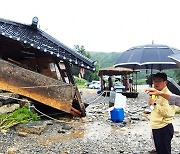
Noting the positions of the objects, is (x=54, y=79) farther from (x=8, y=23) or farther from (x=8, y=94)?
(x=8, y=23)

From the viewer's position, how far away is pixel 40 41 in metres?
10.4

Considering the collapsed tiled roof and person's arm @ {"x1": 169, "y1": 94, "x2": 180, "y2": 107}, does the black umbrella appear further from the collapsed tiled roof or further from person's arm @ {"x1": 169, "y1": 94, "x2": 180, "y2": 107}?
person's arm @ {"x1": 169, "y1": 94, "x2": 180, "y2": 107}

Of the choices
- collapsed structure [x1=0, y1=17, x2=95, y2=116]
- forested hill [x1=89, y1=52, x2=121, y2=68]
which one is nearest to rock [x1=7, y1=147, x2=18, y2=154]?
collapsed structure [x1=0, y1=17, x2=95, y2=116]

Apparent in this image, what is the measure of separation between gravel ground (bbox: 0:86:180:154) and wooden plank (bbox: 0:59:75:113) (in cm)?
75

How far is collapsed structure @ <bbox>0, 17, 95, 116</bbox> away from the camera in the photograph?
9.60m

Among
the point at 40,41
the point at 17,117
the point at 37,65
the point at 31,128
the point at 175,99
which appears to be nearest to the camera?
the point at 175,99

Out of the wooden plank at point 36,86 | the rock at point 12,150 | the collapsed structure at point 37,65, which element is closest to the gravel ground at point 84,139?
the rock at point 12,150

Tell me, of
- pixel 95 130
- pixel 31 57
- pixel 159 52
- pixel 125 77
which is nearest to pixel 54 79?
pixel 31 57

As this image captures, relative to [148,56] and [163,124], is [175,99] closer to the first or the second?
[163,124]

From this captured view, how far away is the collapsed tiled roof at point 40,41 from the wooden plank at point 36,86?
0.86 meters

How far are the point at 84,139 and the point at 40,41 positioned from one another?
4.00 m

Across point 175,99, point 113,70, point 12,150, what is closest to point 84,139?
point 12,150

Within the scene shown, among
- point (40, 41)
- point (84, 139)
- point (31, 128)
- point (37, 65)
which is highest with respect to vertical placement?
point (40, 41)

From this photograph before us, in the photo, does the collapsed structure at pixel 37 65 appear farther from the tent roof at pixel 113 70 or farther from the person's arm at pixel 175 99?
the tent roof at pixel 113 70
